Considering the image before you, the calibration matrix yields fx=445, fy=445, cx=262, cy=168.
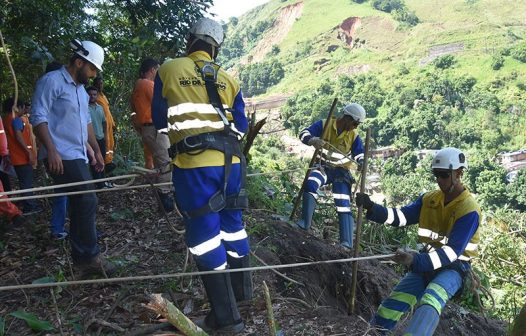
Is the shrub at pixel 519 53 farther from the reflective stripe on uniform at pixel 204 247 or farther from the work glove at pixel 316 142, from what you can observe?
the reflective stripe on uniform at pixel 204 247

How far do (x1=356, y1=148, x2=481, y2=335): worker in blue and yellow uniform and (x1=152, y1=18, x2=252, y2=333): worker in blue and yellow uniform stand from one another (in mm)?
1400

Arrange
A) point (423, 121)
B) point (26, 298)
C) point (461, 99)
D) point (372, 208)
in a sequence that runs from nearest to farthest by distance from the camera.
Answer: point (26, 298)
point (372, 208)
point (423, 121)
point (461, 99)

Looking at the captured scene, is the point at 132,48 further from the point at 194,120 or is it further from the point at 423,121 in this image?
the point at 423,121

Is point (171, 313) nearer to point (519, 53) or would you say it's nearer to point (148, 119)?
point (148, 119)

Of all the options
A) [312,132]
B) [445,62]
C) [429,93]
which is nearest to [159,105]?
[312,132]

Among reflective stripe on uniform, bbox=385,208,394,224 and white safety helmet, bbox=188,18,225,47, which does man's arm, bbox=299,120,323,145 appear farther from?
white safety helmet, bbox=188,18,225,47

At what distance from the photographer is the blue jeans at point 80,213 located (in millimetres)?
3428

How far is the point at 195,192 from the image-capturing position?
2803 millimetres

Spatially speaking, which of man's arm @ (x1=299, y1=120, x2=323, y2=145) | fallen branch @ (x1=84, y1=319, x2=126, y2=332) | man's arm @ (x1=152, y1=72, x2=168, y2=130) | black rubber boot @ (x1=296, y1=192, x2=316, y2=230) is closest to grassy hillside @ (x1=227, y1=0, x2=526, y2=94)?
man's arm @ (x1=299, y1=120, x2=323, y2=145)

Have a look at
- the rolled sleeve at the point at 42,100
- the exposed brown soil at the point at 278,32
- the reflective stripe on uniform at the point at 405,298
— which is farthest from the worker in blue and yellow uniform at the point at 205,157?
the exposed brown soil at the point at 278,32

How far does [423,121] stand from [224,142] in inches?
2128

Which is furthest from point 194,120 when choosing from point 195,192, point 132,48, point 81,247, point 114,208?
point 132,48

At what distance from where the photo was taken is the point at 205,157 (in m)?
2.81

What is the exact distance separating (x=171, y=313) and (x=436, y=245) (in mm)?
2507
